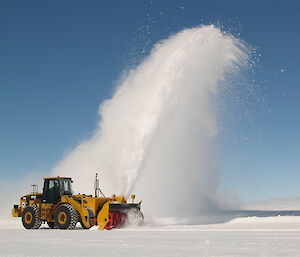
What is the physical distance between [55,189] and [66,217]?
2.32 m

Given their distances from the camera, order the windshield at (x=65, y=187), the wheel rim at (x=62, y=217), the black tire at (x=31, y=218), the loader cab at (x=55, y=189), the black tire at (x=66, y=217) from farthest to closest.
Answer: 1. the windshield at (x=65, y=187)
2. the loader cab at (x=55, y=189)
3. the black tire at (x=31, y=218)
4. the wheel rim at (x=62, y=217)
5. the black tire at (x=66, y=217)

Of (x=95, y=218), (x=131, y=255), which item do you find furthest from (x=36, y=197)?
(x=131, y=255)

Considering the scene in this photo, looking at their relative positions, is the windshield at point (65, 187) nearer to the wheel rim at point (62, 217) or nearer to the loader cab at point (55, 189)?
the loader cab at point (55, 189)

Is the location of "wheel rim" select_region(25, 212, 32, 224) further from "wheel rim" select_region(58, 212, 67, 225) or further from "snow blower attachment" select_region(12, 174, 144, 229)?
"wheel rim" select_region(58, 212, 67, 225)

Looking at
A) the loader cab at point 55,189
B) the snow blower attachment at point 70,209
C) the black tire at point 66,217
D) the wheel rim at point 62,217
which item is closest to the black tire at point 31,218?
the snow blower attachment at point 70,209

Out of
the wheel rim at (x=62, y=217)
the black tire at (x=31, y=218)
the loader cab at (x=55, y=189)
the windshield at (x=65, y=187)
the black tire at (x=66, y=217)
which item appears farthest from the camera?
the windshield at (x=65, y=187)

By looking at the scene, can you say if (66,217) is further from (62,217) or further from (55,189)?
(55,189)

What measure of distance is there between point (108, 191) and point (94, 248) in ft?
133

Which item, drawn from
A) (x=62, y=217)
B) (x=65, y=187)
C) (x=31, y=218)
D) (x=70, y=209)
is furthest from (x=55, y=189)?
(x=70, y=209)

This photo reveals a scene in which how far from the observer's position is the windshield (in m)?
25.3

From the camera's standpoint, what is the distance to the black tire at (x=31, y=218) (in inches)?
985

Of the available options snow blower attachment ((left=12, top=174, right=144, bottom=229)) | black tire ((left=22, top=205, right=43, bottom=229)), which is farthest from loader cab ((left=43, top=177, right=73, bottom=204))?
black tire ((left=22, top=205, right=43, bottom=229))

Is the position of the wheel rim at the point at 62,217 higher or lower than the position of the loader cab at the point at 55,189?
lower

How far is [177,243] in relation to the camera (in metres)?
14.8
